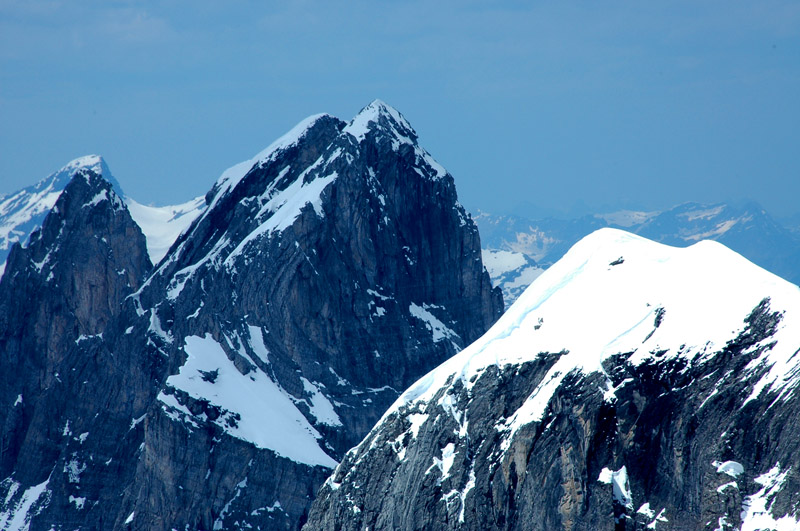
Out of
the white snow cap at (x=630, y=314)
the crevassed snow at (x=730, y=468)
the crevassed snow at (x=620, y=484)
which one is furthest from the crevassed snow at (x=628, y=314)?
the crevassed snow at (x=620, y=484)

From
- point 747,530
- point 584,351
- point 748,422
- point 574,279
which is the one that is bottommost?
point 747,530

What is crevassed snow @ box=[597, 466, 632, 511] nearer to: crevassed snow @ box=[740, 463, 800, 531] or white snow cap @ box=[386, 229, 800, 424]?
white snow cap @ box=[386, 229, 800, 424]

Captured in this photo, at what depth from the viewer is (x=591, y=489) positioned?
113938mm

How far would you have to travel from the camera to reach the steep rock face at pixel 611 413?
10600cm

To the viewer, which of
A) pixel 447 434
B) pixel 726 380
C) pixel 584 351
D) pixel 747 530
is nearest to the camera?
pixel 747 530

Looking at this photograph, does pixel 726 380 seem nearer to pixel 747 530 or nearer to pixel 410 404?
pixel 747 530

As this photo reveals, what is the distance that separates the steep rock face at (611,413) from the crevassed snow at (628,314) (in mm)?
156

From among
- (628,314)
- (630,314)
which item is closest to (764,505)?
(630,314)

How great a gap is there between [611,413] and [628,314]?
10.7 meters

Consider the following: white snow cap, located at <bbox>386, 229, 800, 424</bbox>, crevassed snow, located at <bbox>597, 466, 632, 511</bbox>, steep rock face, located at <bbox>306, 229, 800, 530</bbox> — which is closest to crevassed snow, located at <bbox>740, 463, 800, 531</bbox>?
steep rock face, located at <bbox>306, 229, 800, 530</bbox>

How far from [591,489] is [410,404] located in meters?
27.1

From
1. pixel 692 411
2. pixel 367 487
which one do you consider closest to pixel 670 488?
pixel 692 411

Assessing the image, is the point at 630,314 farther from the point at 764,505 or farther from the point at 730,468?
the point at 764,505

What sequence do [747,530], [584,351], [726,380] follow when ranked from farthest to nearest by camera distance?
[584,351] → [726,380] → [747,530]
